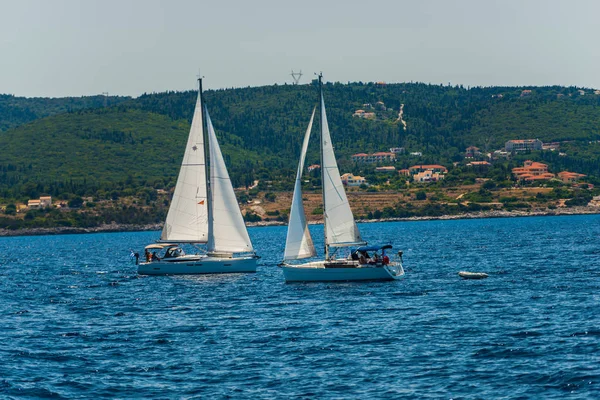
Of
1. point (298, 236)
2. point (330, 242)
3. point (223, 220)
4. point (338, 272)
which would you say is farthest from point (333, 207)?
point (223, 220)

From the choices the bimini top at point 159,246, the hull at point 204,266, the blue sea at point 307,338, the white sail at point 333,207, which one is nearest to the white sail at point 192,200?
the hull at point 204,266

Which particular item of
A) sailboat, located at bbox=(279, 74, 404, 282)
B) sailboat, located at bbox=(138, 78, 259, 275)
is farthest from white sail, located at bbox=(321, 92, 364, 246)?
sailboat, located at bbox=(138, 78, 259, 275)

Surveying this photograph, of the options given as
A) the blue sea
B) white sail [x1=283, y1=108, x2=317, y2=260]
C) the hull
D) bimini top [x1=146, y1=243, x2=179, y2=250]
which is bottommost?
the blue sea

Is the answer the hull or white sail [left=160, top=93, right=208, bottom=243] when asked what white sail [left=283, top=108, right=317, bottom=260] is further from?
white sail [left=160, top=93, right=208, bottom=243]

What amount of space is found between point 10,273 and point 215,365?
59.4 metres

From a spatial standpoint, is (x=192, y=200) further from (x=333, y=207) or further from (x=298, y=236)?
(x=333, y=207)

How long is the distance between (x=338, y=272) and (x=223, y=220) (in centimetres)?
1402

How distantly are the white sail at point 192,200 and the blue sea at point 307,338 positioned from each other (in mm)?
3972

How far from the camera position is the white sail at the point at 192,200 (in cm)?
7306

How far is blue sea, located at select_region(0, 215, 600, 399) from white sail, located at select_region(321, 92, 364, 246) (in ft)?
12.7

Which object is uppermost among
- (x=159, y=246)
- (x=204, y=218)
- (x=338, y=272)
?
(x=204, y=218)

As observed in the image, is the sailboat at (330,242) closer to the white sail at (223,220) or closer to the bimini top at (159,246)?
the white sail at (223,220)

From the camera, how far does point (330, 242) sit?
63.1 meters

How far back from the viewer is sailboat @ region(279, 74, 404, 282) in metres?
61.8
